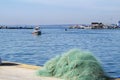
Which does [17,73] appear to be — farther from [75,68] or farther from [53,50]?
[53,50]

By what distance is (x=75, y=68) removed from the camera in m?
11.2

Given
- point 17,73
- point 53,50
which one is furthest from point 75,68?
point 53,50

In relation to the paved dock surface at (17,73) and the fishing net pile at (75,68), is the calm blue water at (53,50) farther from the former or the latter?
the fishing net pile at (75,68)

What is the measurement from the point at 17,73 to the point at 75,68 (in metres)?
2.31

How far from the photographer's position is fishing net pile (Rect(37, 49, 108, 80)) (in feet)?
36.1

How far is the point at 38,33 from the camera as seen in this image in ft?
397

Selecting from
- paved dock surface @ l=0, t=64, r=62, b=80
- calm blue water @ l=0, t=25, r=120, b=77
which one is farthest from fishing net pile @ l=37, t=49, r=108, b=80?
calm blue water @ l=0, t=25, r=120, b=77

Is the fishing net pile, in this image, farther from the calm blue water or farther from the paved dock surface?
the calm blue water

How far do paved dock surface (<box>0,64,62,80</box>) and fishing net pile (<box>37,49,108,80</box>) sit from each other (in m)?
0.39

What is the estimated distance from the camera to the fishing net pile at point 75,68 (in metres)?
11.0

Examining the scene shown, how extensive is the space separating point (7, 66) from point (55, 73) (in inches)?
130

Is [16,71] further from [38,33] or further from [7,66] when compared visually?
[38,33]

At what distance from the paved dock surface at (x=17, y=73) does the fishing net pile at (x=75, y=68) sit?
1.28 ft

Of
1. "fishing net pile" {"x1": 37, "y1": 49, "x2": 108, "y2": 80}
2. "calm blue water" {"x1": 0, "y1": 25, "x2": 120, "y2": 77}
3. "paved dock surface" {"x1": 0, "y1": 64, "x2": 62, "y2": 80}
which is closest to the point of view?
"fishing net pile" {"x1": 37, "y1": 49, "x2": 108, "y2": 80}
